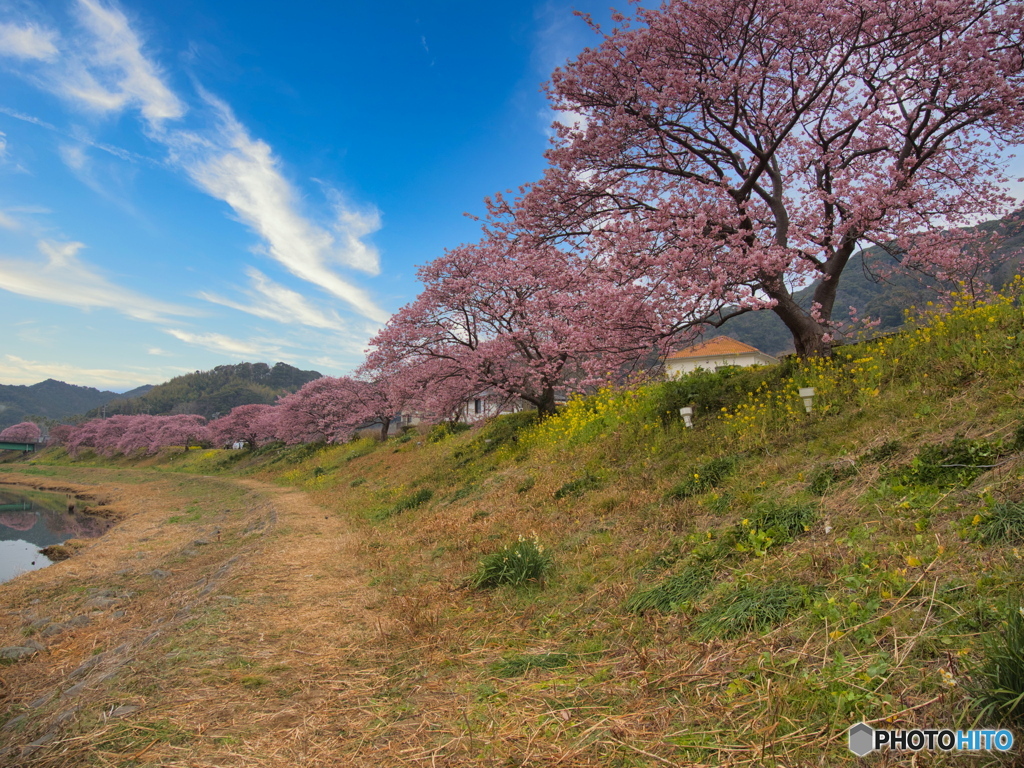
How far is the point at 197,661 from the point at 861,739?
4662 mm

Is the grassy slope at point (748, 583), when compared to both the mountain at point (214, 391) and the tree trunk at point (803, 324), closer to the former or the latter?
the tree trunk at point (803, 324)

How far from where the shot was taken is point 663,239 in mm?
8703

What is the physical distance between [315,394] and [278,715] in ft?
136

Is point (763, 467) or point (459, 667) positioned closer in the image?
point (459, 667)

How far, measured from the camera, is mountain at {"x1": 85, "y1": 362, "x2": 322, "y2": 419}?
110438 mm

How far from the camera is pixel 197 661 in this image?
Answer: 420 cm

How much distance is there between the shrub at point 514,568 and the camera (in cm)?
554

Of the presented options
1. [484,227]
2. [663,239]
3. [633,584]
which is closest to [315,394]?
[484,227]

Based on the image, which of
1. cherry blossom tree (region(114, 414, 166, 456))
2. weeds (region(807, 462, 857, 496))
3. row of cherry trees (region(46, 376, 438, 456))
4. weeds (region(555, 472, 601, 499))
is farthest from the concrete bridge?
weeds (region(807, 462, 857, 496))

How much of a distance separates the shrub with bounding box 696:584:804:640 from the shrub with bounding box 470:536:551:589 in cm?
213

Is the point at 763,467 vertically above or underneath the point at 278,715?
above

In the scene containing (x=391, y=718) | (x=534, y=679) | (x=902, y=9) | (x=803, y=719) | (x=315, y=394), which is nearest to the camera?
(x=803, y=719)

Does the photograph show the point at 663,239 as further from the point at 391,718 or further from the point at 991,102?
the point at 391,718

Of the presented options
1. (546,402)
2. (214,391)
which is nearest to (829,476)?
(546,402)
